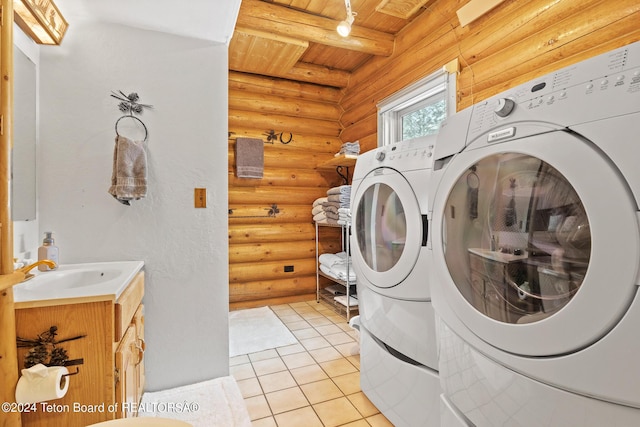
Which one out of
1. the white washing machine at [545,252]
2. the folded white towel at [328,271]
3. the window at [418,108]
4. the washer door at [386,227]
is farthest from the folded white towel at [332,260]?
the white washing machine at [545,252]

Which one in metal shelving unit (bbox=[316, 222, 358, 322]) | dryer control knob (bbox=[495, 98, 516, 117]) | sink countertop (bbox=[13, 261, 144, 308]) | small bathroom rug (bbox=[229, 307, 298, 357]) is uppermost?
dryer control knob (bbox=[495, 98, 516, 117])

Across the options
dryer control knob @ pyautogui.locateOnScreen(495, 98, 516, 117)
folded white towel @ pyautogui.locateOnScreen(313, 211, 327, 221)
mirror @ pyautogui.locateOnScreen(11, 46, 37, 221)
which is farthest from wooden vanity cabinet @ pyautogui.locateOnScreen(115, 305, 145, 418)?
folded white towel @ pyautogui.locateOnScreen(313, 211, 327, 221)

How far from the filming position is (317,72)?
3707 mm

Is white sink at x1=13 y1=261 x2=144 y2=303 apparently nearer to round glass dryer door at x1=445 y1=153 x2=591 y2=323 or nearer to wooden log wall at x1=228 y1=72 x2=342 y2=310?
round glass dryer door at x1=445 y1=153 x2=591 y2=323

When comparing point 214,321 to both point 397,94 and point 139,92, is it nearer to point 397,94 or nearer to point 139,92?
point 139,92

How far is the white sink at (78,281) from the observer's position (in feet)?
3.68

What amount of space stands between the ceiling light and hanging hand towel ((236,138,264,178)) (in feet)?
6.21

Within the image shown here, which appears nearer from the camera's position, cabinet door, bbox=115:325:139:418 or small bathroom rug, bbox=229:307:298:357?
cabinet door, bbox=115:325:139:418

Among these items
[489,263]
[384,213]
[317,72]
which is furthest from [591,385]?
[317,72]

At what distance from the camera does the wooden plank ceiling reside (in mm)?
2590

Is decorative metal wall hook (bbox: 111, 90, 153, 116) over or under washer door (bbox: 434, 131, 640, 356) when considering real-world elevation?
over

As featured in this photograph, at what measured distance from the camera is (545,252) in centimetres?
86

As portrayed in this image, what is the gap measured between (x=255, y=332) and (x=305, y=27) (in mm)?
2780

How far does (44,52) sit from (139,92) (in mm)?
475
